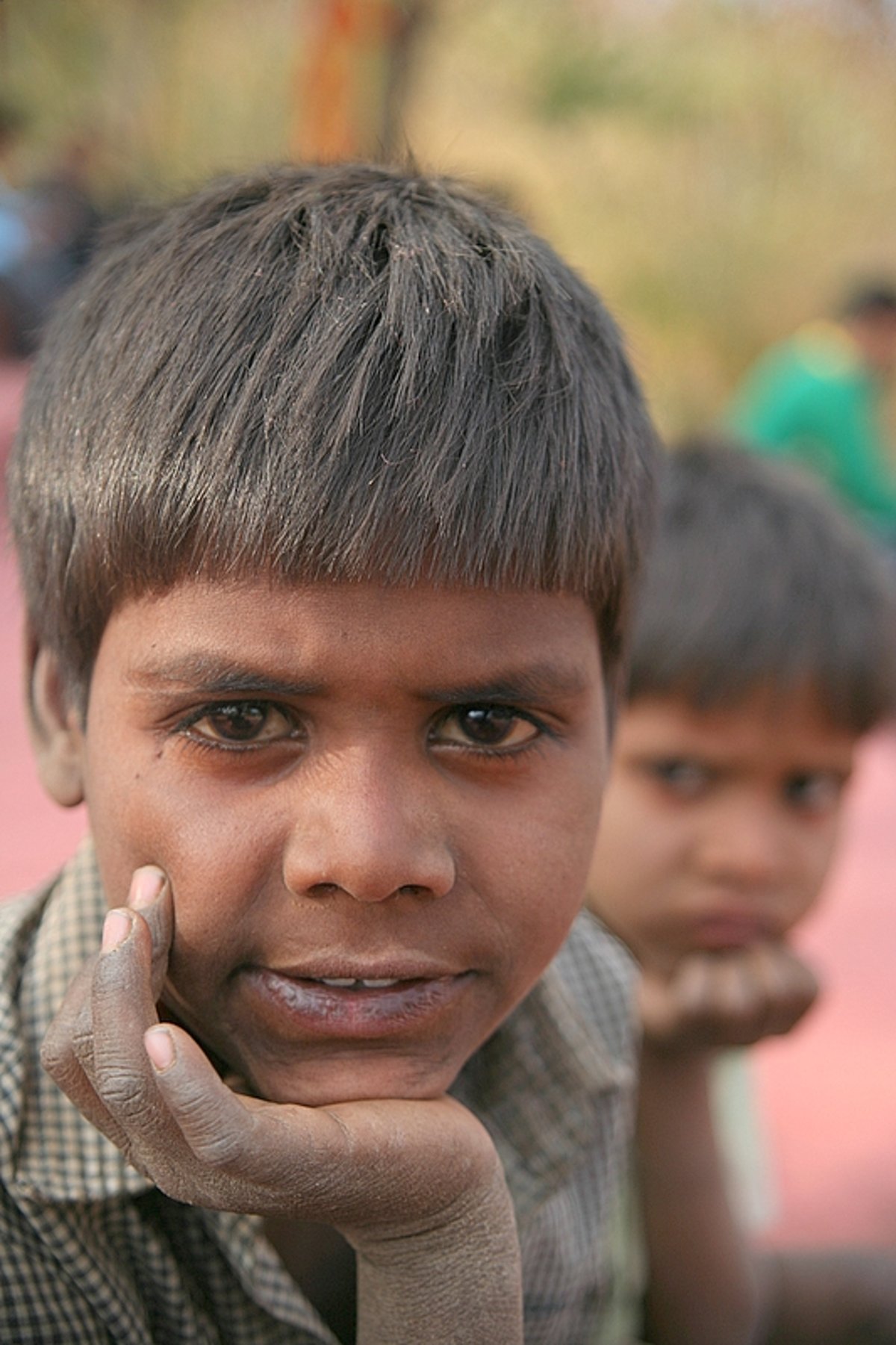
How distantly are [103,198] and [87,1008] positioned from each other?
1209cm

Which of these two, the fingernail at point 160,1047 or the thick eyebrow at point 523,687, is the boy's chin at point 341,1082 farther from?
the thick eyebrow at point 523,687

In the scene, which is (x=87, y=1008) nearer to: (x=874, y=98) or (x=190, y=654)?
(x=190, y=654)

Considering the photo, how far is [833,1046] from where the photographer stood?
12.4 ft

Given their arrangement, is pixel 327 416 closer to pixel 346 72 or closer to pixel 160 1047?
pixel 160 1047

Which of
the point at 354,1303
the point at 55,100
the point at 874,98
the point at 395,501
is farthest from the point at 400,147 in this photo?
the point at 874,98

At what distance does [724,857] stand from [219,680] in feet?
3.94

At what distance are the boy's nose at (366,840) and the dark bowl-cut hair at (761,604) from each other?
1.04m

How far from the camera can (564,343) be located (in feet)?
4.71

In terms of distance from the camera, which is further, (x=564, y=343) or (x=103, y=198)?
(x=103, y=198)

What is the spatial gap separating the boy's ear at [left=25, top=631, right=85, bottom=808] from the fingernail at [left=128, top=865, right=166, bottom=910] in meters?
0.24

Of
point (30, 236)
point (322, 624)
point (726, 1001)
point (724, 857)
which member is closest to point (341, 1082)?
point (322, 624)

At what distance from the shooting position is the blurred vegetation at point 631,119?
1430 centimetres

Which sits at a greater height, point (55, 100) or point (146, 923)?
point (55, 100)

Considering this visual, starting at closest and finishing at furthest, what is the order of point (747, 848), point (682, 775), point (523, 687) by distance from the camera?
1. point (523, 687)
2. point (747, 848)
3. point (682, 775)
